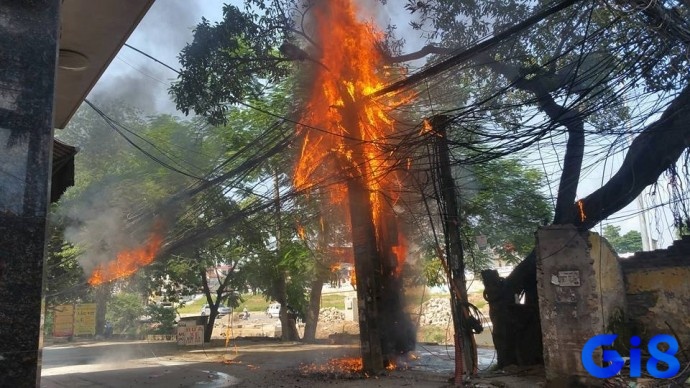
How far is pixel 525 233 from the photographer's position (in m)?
17.3

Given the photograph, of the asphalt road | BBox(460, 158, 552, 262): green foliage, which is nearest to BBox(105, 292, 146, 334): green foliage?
the asphalt road

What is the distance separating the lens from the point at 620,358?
766 centimetres

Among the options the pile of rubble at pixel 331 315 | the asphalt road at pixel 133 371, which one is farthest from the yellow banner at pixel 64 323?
the pile of rubble at pixel 331 315

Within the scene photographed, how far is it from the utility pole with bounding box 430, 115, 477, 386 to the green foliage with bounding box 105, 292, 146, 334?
24703 millimetres

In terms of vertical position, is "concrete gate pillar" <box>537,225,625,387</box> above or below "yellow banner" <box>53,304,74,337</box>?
above

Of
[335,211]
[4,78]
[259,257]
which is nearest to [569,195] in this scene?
[335,211]

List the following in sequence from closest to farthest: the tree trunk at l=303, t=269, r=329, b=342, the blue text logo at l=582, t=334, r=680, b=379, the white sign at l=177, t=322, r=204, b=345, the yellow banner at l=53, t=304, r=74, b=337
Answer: the blue text logo at l=582, t=334, r=680, b=379
the white sign at l=177, t=322, r=204, b=345
the tree trunk at l=303, t=269, r=329, b=342
the yellow banner at l=53, t=304, r=74, b=337

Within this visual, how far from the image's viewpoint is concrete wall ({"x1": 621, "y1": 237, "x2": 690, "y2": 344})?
7.93 m

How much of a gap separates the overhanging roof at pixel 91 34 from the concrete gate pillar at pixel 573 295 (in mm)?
7029

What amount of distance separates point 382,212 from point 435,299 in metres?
19.9

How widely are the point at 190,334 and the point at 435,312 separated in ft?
50.0

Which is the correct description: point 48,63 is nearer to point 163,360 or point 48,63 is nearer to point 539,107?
point 539,107

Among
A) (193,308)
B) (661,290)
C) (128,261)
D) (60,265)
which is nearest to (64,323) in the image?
(60,265)

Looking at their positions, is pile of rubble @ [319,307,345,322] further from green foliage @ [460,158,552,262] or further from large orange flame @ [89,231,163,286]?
large orange flame @ [89,231,163,286]
